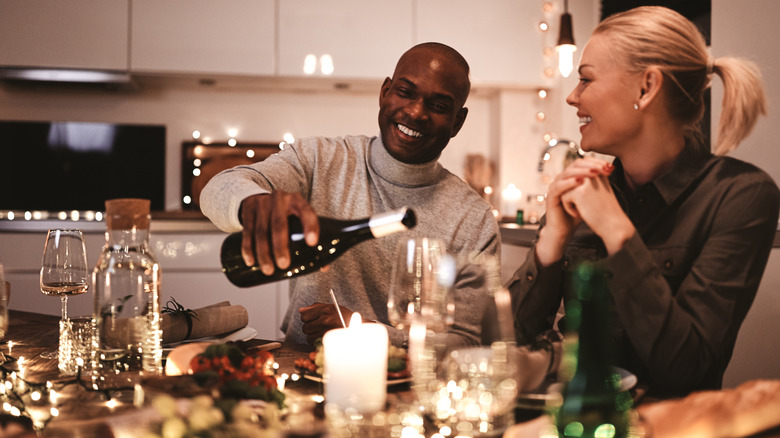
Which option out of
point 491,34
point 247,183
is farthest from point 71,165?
point 247,183

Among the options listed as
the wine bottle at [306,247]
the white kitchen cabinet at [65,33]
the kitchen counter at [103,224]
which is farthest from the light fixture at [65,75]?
the wine bottle at [306,247]

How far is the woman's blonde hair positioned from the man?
1.39 ft

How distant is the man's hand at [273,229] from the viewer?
0.87 meters

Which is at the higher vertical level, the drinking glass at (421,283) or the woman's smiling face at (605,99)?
the woman's smiling face at (605,99)

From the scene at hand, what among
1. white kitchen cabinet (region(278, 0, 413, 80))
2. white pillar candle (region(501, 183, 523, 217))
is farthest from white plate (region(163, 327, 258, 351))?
white pillar candle (region(501, 183, 523, 217))

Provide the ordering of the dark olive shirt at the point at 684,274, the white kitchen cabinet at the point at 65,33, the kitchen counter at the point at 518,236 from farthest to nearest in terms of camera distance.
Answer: the white kitchen cabinet at the point at 65,33, the kitchen counter at the point at 518,236, the dark olive shirt at the point at 684,274

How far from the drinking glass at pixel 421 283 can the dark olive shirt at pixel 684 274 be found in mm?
150

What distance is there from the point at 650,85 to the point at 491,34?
2495 millimetres

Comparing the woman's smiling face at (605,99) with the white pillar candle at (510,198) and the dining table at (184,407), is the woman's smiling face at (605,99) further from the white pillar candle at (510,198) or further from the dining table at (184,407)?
the white pillar candle at (510,198)

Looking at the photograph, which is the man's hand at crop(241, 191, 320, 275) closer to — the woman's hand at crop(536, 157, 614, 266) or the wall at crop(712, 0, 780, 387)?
the woman's hand at crop(536, 157, 614, 266)

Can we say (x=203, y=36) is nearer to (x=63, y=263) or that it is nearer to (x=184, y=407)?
(x=63, y=263)

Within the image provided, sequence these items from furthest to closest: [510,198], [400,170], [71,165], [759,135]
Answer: [510,198] → [71,165] → [759,135] → [400,170]

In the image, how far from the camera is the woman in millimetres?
931

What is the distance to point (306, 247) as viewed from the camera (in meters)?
1.00
